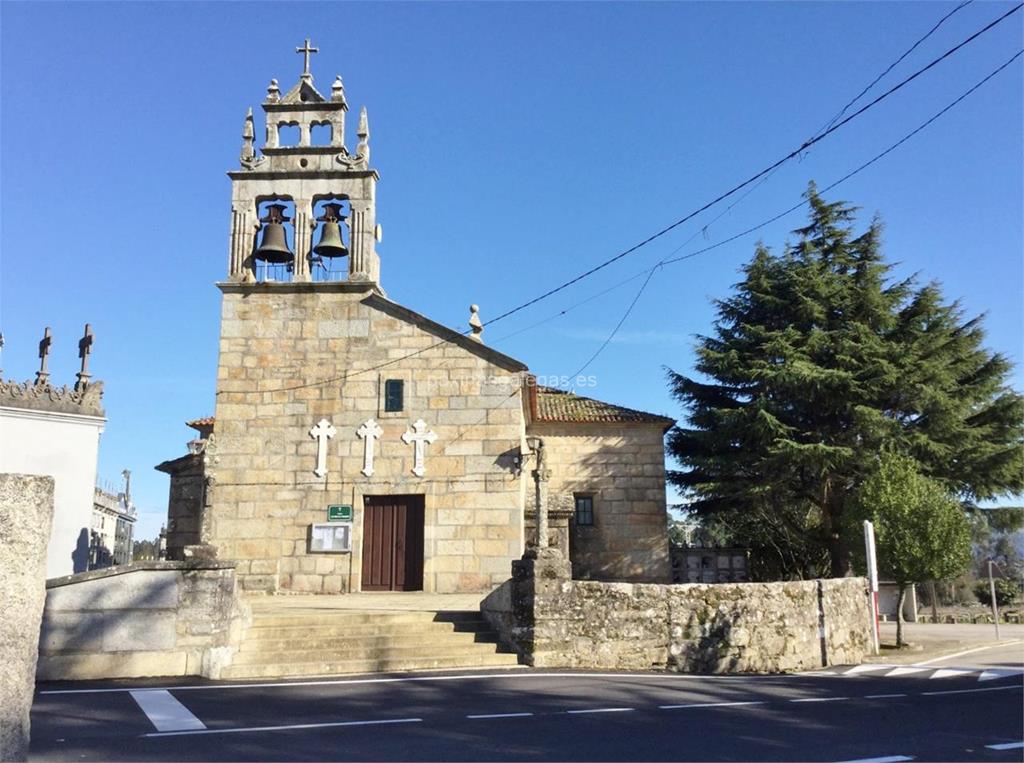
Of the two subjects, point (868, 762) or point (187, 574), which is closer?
point (868, 762)

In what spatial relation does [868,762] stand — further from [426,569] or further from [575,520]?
[575,520]

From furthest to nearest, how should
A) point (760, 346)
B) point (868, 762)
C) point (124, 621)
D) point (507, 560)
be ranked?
point (760, 346) → point (507, 560) → point (124, 621) → point (868, 762)

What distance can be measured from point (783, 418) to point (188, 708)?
16.1 m

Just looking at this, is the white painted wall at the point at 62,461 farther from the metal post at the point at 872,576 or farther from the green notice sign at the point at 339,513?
the metal post at the point at 872,576

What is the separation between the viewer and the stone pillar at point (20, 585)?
2785mm

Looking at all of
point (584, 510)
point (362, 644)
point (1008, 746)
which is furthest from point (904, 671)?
point (584, 510)

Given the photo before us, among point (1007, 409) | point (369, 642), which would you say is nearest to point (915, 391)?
point (1007, 409)

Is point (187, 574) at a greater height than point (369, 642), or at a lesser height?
greater

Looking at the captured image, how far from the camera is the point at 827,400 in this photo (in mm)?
19812

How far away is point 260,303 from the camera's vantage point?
16984 millimetres

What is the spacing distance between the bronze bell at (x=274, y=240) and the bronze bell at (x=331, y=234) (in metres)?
0.65

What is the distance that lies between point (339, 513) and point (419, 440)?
2164 mm

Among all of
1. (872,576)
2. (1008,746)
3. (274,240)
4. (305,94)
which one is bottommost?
(1008,746)

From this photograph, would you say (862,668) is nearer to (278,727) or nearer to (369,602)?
(369,602)
